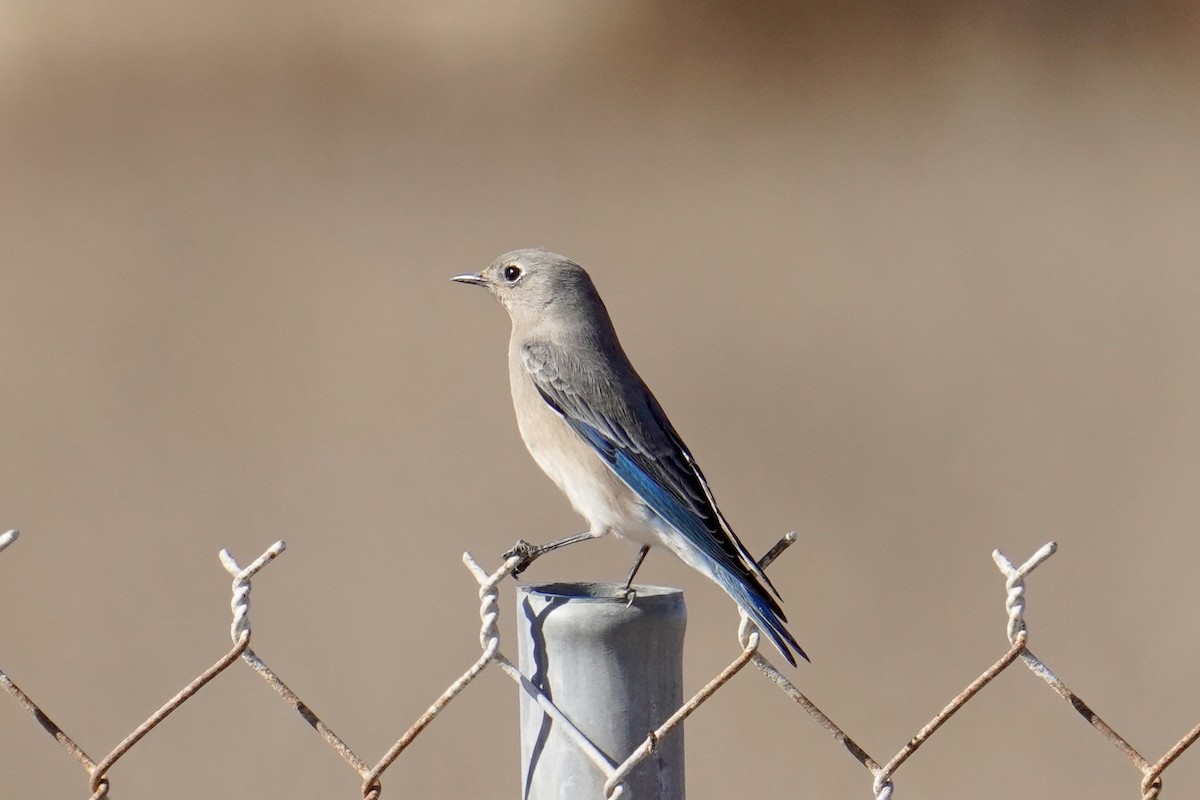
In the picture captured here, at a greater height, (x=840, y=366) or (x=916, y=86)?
(x=916, y=86)

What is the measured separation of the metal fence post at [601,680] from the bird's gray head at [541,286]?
1.27 meters

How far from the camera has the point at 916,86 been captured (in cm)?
393

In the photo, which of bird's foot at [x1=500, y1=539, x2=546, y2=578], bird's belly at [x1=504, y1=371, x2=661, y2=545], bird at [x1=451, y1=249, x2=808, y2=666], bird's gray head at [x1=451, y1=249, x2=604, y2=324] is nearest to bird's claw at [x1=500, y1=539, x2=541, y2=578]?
bird's foot at [x1=500, y1=539, x2=546, y2=578]

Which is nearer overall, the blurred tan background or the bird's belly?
the bird's belly

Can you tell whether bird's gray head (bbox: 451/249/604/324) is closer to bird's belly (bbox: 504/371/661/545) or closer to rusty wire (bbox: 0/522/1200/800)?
bird's belly (bbox: 504/371/661/545)

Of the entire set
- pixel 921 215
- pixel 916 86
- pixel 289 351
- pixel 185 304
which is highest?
pixel 185 304

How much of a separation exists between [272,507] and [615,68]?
4.31 feet

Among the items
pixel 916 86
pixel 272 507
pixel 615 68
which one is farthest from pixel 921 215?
pixel 272 507

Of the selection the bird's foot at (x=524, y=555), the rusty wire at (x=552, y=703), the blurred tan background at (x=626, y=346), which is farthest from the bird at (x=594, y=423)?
the blurred tan background at (x=626, y=346)

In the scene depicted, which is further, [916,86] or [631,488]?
[916,86]

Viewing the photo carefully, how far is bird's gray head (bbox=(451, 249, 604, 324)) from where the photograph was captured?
2648 millimetres

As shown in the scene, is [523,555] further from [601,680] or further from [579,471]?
[579,471]

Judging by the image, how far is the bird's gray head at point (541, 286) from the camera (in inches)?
104

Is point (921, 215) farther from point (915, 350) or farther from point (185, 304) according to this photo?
point (185, 304)
